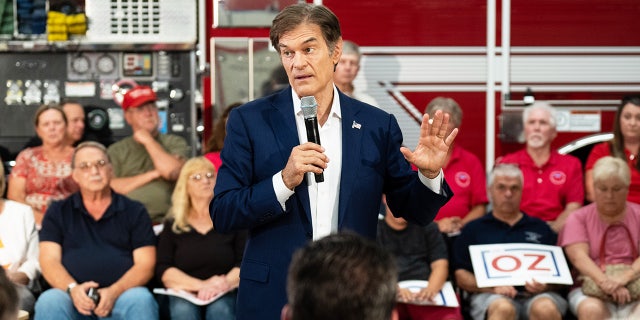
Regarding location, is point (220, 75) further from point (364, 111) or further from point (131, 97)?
point (364, 111)

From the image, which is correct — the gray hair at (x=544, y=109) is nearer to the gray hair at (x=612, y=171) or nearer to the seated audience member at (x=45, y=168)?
the gray hair at (x=612, y=171)

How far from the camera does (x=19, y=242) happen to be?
7.31m

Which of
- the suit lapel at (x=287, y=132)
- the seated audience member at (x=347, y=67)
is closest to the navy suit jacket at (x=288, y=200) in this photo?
the suit lapel at (x=287, y=132)

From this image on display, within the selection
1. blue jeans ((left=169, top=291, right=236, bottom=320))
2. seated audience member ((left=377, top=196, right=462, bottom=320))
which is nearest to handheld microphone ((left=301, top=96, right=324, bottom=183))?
blue jeans ((left=169, top=291, right=236, bottom=320))

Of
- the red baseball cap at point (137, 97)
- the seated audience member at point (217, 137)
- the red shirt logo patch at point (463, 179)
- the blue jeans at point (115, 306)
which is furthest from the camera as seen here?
the red baseball cap at point (137, 97)

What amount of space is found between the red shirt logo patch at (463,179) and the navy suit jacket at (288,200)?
4.26 meters

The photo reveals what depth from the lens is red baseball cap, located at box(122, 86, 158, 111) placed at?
8609mm

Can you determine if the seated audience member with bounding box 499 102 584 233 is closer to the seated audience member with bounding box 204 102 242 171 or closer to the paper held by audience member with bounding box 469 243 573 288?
the paper held by audience member with bounding box 469 243 573 288

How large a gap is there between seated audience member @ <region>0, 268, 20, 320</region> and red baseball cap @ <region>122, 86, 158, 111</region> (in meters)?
6.05

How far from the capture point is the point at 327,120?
152 inches

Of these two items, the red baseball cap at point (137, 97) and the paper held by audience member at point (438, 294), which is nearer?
the paper held by audience member at point (438, 294)

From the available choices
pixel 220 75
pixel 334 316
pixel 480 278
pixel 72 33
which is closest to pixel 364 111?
pixel 334 316

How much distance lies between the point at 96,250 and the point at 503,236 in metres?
2.69

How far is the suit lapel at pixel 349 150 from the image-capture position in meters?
3.74
